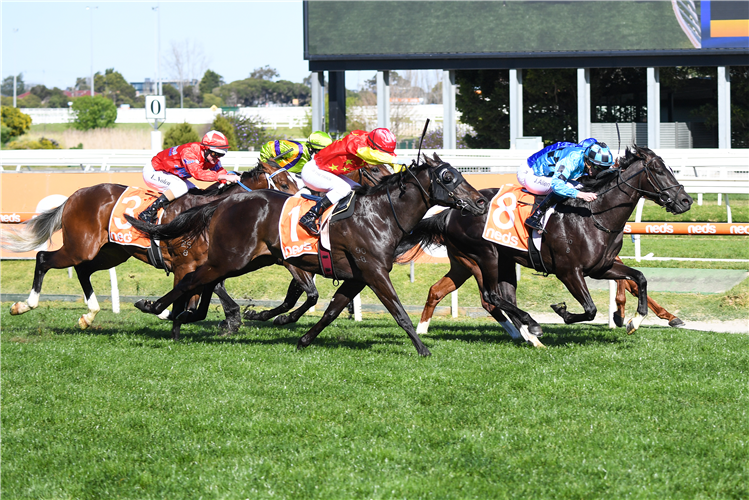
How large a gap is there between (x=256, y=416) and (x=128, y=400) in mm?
973

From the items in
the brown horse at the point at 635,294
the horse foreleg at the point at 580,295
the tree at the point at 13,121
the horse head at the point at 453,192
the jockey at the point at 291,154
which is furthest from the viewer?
the tree at the point at 13,121

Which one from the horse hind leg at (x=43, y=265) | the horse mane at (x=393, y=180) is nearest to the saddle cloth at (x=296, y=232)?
the horse mane at (x=393, y=180)

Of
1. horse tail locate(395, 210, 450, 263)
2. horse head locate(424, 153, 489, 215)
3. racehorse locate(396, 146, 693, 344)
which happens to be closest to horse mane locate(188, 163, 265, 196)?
horse tail locate(395, 210, 450, 263)

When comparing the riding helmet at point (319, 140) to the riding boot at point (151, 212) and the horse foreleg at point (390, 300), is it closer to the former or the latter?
the riding boot at point (151, 212)

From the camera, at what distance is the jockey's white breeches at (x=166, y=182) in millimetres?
8188

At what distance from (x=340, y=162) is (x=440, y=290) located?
193 centimetres

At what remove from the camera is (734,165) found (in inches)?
588

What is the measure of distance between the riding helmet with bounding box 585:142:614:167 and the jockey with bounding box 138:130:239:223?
334 centimetres

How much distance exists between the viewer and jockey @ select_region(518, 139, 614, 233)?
22.8ft

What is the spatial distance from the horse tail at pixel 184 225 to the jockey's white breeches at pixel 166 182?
2.11 feet

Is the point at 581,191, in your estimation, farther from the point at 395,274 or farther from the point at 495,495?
the point at 395,274

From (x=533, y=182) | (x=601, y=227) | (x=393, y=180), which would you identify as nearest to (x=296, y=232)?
(x=393, y=180)

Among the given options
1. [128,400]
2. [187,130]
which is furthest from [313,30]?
[128,400]

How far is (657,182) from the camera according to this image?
6930 millimetres
